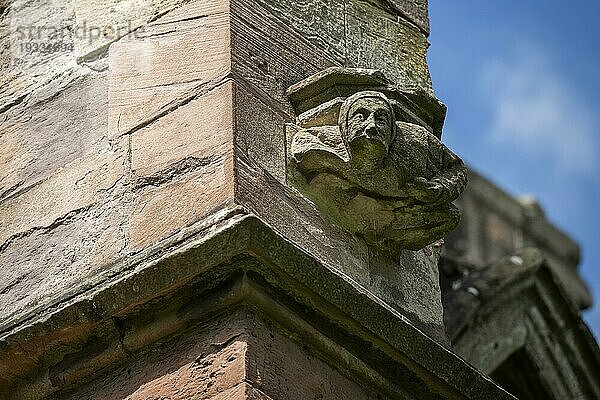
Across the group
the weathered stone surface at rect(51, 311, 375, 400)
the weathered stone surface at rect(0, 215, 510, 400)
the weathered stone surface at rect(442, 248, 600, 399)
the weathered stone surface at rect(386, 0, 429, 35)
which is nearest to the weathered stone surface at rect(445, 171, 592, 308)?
the weathered stone surface at rect(442, 248, 600, 399)

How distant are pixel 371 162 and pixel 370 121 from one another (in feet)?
0.31

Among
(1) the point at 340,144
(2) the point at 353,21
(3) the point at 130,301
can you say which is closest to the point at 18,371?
(3) the point at 130,301

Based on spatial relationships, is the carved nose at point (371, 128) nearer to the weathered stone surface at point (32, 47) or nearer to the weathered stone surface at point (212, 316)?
the weathered stone surface at point (212, 316)

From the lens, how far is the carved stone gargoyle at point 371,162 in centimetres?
409

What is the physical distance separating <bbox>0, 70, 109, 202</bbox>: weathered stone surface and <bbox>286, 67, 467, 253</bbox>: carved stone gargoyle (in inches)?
18.7

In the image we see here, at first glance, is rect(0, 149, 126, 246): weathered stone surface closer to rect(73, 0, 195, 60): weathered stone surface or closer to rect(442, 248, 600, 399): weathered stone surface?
rect(73, 0, 195, 60): weathered stone surface

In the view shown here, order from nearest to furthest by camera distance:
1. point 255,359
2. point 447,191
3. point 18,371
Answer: point 255,359 < point 18,371 < point 447,191

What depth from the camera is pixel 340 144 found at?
13.4 feet

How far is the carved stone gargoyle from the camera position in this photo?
4.09 m

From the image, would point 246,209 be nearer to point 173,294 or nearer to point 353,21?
point 173,294

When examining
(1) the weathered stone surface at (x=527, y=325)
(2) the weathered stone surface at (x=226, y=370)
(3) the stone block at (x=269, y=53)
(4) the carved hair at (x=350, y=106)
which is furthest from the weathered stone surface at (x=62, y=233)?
(1) the weathered stone surface at (x=527, y=325)

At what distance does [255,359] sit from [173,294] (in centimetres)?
25

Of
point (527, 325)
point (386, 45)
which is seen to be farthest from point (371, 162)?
point (527, 325)

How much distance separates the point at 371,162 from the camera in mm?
4070
